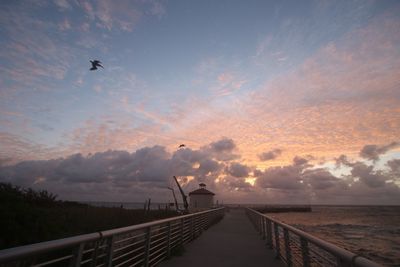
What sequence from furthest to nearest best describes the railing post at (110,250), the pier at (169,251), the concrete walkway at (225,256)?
the concrete walkway at (225,256) < the railing post at (110,250) < the pier at (169,251)

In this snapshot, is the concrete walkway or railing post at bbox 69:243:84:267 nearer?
railing post at bbox 69:243:84:267

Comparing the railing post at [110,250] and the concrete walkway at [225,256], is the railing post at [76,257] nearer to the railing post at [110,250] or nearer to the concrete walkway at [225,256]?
the railing post at [110,250]

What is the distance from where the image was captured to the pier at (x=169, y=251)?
255 cm

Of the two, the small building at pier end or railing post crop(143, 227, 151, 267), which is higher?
the small building at pier end

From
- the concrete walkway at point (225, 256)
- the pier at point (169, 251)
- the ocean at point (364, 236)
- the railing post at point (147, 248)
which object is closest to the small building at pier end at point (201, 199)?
the ocean at point (364, 236)

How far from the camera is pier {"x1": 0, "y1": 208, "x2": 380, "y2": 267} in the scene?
2547 mm

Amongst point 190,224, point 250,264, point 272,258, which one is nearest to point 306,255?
point 250,264

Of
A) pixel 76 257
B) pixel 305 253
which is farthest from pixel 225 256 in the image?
pixel 76 257

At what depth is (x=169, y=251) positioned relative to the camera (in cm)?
676

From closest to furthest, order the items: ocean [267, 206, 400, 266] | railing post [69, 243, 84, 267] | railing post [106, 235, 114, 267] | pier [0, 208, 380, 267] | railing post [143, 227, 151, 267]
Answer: pier [0, 208, 380, 267]
railing post [69, 243, 84, 267]
railing post [106, 235, 114, 267]
railing post [143, 227, 151, 267]
ocean [267, 206, 400, 266]

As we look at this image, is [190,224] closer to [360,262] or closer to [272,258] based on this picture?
[272,258]

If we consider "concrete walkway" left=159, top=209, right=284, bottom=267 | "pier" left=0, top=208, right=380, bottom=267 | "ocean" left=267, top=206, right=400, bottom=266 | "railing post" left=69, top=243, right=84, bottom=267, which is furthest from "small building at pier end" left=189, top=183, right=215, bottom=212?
"railing post" left=69, top=243, right=84, bottom=267

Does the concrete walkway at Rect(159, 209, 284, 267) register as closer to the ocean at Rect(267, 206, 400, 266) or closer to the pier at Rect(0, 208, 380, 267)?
the pier at Rect(0, 208, 380, 267)

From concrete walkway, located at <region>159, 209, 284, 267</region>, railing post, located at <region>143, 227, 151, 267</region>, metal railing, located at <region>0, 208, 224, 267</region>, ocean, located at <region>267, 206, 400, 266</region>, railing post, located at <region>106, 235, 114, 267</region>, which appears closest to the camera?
metal railing, located at <region>0, 208, 224, 267</region>
